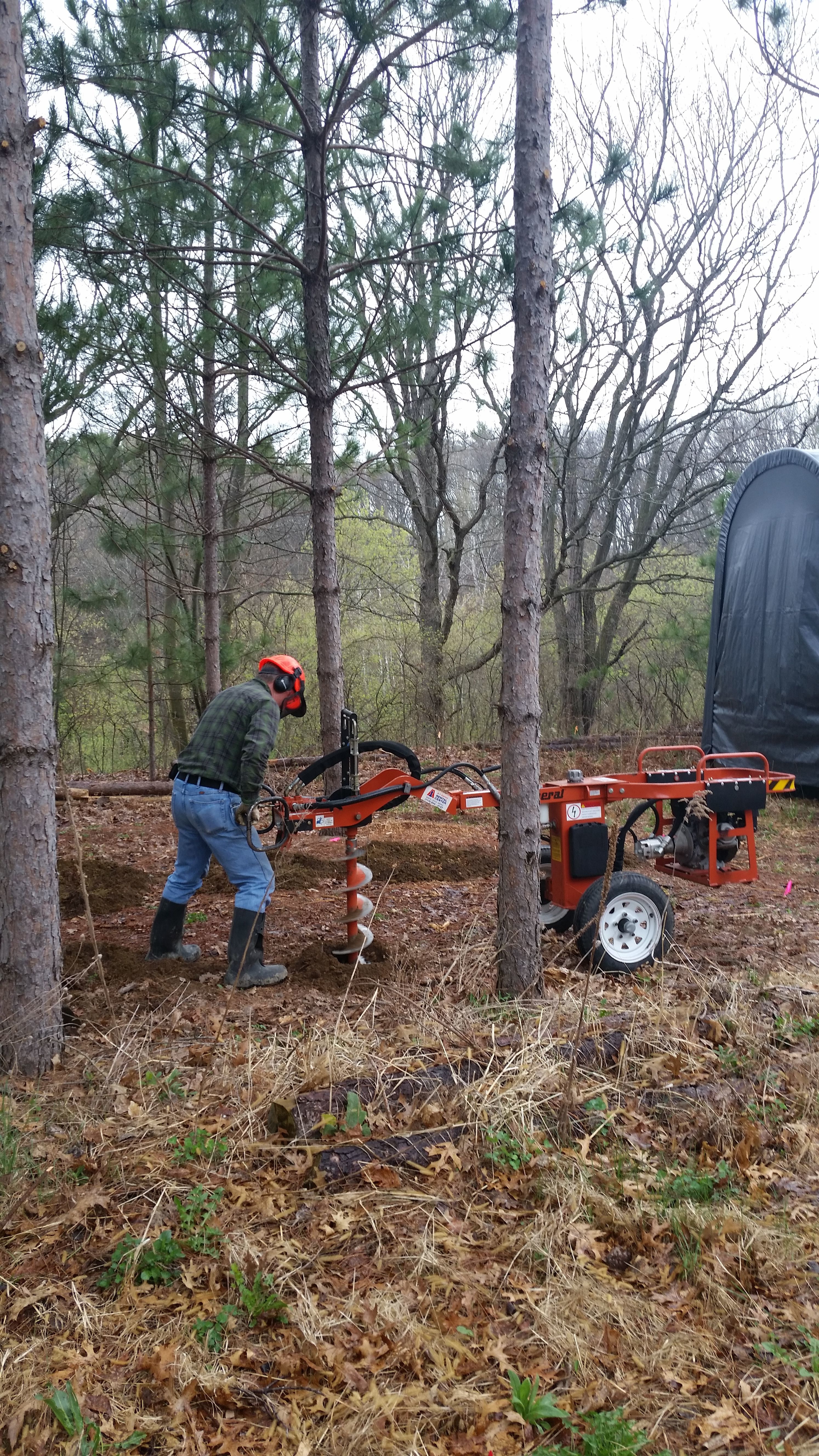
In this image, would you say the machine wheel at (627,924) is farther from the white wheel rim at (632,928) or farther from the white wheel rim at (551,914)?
the white wheel rim at (551,914)

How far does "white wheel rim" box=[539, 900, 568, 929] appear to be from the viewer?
6.41 metres

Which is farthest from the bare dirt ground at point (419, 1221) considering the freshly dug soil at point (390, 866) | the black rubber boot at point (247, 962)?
the freshly dug soil at point (390, 866)

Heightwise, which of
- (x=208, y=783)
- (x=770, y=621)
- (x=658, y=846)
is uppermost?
(x=770, y=621)

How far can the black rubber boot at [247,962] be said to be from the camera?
18.4 ft

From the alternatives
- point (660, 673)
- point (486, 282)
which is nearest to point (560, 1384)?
point (486, 282)

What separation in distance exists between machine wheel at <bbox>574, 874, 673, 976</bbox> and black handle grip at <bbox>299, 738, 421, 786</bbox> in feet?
4.18

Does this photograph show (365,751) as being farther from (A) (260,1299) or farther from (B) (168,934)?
(A) (260,1299)

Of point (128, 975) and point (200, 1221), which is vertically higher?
point (128, 975)

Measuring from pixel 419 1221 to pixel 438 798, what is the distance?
2.66 metres

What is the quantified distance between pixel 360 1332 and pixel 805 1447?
120cm

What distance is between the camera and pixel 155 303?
1014cm

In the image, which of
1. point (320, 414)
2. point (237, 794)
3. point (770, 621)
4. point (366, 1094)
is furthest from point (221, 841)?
point (770, 621)

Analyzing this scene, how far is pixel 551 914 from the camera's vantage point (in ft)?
21.3

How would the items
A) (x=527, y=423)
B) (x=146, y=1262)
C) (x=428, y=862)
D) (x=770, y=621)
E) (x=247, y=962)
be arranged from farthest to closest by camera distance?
1. (x=770, y=621)
2. (x=428, y=862)
3. (x=247, y=962)
4. (x=527, y=423)
5. (x=146, y=1262)
